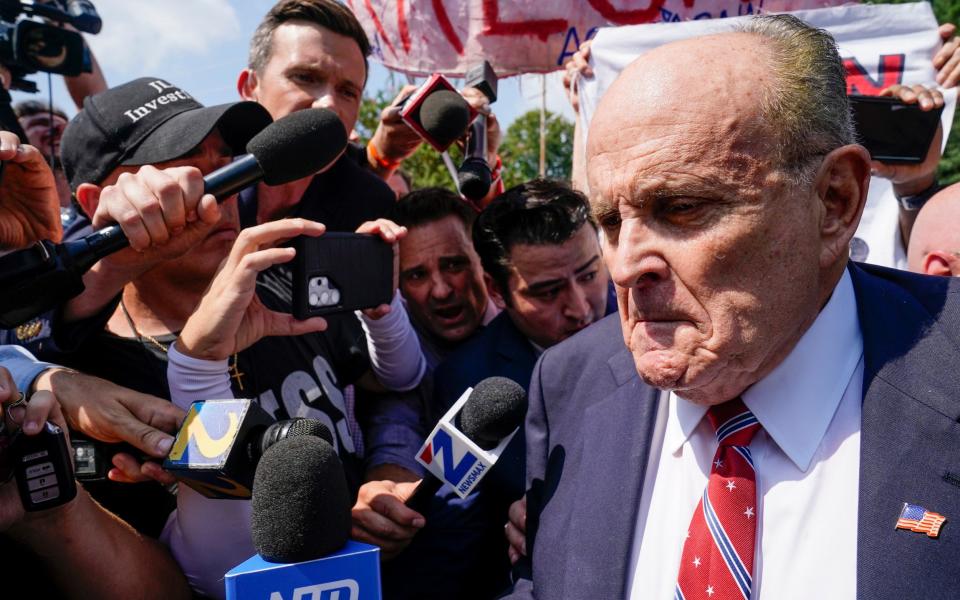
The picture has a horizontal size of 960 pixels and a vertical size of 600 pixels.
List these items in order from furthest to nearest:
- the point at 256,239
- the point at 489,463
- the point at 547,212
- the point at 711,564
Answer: the point at 547,212 < the point at 256,239 < the point at 489,463 < the point at 711,564

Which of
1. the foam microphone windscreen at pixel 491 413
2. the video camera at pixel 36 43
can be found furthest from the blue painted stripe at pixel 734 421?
the video camera at pixel 36 43

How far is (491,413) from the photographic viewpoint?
5.35ft

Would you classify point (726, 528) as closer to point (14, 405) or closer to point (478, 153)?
point (14, 405)

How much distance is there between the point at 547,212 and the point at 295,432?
1711 mm

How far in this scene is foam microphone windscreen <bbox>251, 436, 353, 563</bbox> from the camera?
1.14m

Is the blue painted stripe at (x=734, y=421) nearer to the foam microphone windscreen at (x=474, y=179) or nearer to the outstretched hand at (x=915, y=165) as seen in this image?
the foam microphone windscreen at (x=474, y=179)

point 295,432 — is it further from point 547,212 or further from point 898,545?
point 547,212

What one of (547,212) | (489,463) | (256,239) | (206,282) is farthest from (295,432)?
(547,212)

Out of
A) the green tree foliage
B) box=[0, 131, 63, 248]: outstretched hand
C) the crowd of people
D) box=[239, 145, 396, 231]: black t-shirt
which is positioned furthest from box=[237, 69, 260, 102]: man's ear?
the green tree foliage

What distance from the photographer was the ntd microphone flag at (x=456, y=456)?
5.39 ft

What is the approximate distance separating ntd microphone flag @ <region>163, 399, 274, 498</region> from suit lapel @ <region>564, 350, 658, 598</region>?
672mm

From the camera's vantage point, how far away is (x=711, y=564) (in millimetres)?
1356

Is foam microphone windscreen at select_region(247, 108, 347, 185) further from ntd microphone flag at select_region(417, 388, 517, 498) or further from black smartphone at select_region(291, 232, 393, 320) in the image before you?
ntd microphone flag at select_region(417, 388, 517, 498)

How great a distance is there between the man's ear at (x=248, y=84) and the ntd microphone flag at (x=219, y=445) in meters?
1.94
